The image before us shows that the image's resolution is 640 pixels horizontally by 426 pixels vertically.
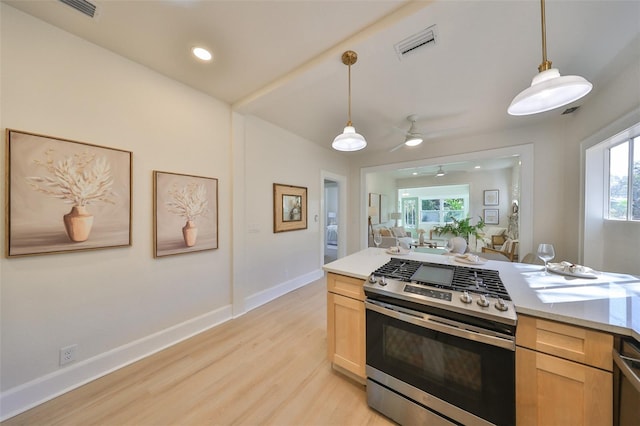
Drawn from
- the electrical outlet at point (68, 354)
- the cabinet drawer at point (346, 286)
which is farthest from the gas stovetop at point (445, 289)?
the electrical outlet at point (68, 354)

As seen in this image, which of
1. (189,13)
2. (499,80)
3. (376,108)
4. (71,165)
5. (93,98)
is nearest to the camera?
(189,13)

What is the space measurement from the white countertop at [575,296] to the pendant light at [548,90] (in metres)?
1.01

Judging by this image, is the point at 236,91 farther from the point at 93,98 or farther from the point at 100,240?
the point at 100,240

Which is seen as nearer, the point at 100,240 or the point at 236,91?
the point at 100,240

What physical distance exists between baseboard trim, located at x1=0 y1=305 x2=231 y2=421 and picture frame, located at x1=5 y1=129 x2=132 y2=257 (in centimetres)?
93

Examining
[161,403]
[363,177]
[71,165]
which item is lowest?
[161,403]

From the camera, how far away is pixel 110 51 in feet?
5.95

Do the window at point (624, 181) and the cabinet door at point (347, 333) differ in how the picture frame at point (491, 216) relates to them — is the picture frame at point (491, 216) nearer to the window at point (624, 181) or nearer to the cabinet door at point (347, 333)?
the window at point (624, 181)

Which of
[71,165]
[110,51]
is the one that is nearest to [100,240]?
[71,165]

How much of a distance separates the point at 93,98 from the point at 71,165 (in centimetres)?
60

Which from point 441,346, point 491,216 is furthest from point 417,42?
point 491,216

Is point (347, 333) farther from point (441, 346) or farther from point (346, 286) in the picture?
point (441, 346)

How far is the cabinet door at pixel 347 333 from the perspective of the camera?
5.30 feet

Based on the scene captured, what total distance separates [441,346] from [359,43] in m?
2.15
